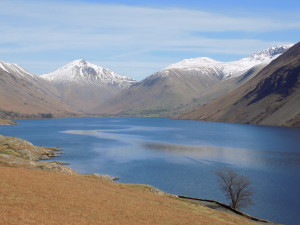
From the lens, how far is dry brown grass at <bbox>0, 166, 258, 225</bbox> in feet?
117

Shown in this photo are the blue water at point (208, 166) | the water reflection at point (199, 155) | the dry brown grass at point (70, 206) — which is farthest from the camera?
the water reflection at point (199, 155)

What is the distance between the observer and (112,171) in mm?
119062

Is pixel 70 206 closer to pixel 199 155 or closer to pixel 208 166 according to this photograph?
pixel 208 166

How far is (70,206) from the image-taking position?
4112 centimetres

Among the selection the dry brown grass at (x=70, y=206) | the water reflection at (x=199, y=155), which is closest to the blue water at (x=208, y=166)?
the water reflection at (x=199, y=155)

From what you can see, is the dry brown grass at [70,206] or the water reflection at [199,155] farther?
the water reflection at [199,155]

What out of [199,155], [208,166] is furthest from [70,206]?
[199,155]

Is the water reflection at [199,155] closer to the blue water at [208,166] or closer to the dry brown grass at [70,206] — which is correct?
the blue water at [208,166]

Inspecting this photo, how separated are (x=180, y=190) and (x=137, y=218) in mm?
50700

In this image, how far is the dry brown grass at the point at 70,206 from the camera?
35.6 meters

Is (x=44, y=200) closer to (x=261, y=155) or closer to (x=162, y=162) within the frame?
(x=162, y=162)

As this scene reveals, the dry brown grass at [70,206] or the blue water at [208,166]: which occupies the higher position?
the dry brown grass at [70,206]

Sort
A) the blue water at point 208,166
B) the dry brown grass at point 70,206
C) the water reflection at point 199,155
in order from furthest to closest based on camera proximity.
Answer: the water reflection at point 199,155
the blue water at point 208,166
the dry brown grass at point 70,206

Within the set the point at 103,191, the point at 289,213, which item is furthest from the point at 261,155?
the point at 103,191
